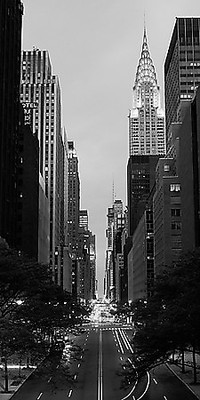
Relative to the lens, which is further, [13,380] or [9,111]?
[9,111]

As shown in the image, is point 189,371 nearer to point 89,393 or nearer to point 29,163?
point 89,393

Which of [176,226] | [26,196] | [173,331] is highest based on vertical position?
[26,196]

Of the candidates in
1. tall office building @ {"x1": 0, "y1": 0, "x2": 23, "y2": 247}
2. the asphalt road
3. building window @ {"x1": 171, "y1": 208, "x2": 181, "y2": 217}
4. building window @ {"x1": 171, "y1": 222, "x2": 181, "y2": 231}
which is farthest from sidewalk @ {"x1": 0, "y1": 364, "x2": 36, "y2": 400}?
building window @ {"x1": 171, "y1": 208, "x2": 181, "y2": 217}

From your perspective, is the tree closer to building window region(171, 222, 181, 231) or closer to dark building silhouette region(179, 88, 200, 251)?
dark building silhouette region(179, 88, 200, 251)

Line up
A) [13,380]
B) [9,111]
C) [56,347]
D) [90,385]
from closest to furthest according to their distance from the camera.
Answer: [56,347] → [90,385] → [13,380] → [9,111]

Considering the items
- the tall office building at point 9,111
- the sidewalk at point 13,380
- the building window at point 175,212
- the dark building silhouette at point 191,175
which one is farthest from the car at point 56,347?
the building window at point 175,212

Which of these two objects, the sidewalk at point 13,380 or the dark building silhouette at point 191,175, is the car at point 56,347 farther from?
the dark building silhouette at point 191,175

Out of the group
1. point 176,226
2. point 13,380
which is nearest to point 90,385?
point 13,380

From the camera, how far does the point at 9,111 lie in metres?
124

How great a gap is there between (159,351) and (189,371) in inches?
1109

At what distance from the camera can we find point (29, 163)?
150375 millimetres

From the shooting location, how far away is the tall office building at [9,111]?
116 metres

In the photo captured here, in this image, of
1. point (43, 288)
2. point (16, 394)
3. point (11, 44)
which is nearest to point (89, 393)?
point (16, 394)

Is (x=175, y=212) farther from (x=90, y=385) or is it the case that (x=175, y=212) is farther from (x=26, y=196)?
(x=90, y=385)
